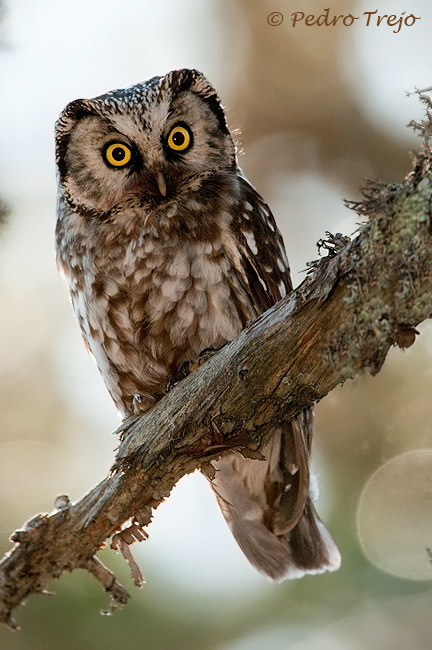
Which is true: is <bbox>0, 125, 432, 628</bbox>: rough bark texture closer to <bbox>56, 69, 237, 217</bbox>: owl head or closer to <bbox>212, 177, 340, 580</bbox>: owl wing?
<bbox>212, 177, 340, 580</bbox>: owl wing

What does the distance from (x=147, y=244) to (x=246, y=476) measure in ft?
4.33

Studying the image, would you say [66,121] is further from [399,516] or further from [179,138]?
[399,516]

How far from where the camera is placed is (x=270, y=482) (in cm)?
378

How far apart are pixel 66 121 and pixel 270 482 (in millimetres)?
2037

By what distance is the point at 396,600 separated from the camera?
4387 mm

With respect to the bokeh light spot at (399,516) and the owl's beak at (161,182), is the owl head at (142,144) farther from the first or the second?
the bokeh light spot at (399,516)

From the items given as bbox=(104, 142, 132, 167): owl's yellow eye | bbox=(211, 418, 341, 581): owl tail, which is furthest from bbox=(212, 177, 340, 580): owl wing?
bbox=(104, 142, 132, 167): owl's yellow eye

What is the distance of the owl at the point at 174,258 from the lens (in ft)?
11.2

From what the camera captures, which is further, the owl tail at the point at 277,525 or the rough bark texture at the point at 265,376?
the owl tail at the point at 277,525

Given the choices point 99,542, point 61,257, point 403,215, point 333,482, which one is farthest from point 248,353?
point 333,482

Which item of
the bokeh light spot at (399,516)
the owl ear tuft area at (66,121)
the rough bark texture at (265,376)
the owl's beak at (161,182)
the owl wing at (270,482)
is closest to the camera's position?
the rough bark texture at (265,376)

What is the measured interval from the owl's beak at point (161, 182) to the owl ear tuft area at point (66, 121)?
1.70 feet

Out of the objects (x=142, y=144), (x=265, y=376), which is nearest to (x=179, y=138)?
(x=142, y=144)

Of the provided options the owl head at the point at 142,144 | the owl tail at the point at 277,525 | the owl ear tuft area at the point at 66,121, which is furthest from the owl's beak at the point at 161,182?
the owl tail at the point at 277,525
